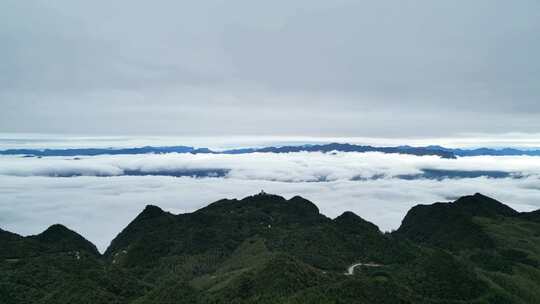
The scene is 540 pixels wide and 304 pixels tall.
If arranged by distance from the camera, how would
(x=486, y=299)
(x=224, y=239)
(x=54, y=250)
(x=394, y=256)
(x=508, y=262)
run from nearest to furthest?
(x=486, y=299) < (x=508, y=262) < (x=394, y=256) < (x=54, y=250) < (x=224, y=239)

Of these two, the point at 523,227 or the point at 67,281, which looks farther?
the point at 523,227

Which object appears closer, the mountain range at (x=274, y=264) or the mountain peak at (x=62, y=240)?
the mountain range at (x=274, y=264)

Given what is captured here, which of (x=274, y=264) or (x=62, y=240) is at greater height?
(x=274, y=264)

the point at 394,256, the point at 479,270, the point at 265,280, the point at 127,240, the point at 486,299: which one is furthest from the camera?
the point at 127,240

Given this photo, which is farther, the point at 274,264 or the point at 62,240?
the point at 62,240

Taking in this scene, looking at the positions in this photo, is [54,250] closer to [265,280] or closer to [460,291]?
[265,280]

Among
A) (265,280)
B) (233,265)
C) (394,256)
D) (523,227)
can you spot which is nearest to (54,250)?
(233,265)

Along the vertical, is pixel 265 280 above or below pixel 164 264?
above

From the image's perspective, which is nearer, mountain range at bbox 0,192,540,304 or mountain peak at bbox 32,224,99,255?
mountain range at bbox 0,192,540,304
